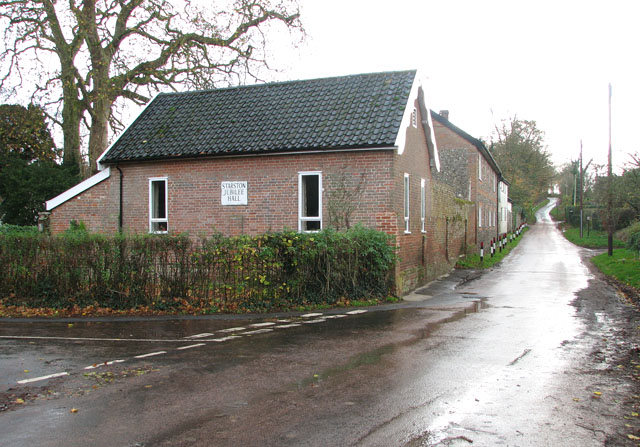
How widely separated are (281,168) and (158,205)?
4912mm

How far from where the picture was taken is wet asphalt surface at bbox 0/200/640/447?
16.4 feet

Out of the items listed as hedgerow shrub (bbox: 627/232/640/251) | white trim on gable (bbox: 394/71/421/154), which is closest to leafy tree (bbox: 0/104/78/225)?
white trim on gable (bbox: 394/71/421/154)

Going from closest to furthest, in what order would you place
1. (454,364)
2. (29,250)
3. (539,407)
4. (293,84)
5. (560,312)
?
(539,407) < (454,364) < (560,312) < (29,250) < (293,84)

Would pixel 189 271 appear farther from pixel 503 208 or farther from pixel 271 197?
pixel 503 208

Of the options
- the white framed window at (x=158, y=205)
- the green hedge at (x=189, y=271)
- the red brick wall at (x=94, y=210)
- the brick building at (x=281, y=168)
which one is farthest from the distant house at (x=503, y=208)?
the green hedge at (x=189, y=271)

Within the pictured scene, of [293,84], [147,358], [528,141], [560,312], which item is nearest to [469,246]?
[293,84]

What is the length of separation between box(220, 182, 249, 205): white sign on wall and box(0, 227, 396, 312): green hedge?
4151 millimetres

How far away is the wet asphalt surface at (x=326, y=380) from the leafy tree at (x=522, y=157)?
192ft

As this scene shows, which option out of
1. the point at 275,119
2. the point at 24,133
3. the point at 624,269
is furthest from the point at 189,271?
the point at 624,269

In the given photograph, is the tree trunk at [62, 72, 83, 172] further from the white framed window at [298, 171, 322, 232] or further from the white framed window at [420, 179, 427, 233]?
the white framed window at [420, 179, 427, 233]

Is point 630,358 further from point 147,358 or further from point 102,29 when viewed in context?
point 102,29

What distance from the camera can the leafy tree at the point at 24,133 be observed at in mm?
24234

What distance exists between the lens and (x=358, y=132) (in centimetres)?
1547

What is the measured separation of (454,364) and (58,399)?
496 centimetres
